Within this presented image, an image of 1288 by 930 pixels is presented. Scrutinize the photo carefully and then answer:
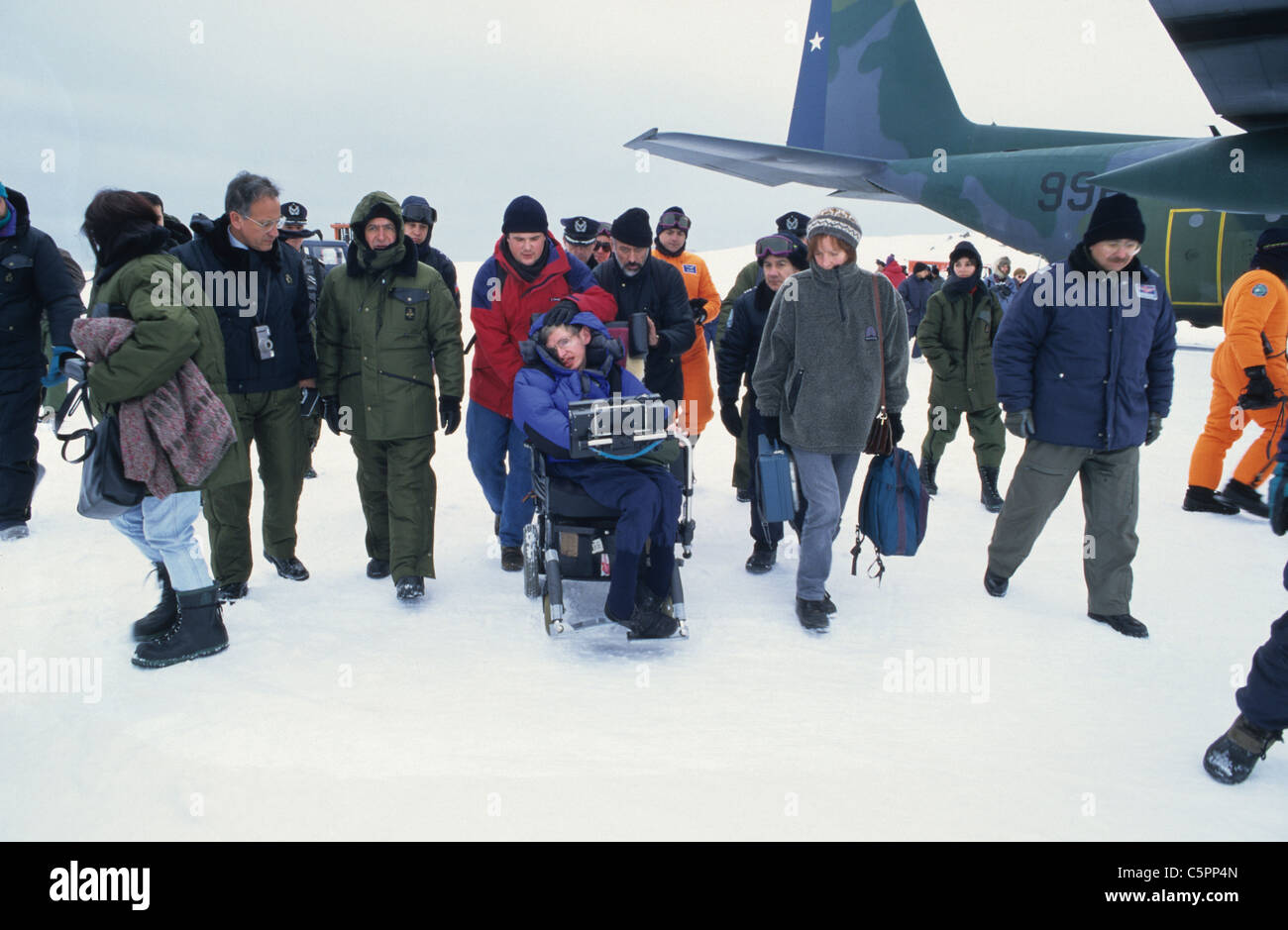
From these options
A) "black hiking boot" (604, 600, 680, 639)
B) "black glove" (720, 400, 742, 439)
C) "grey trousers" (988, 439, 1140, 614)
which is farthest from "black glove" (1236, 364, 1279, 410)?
"black hiking boot" (604, 600, 680, 639)

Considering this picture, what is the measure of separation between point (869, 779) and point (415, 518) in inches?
97.9

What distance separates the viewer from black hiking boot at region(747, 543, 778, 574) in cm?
448

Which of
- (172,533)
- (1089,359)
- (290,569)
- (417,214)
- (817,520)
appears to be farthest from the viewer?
(417,214)

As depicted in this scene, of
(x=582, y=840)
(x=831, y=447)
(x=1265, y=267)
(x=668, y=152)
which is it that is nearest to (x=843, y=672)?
(x=831, y=447)

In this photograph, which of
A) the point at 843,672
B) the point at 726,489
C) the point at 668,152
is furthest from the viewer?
the point at 668,152

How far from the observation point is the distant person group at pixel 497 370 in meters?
3.05

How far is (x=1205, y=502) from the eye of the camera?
5438mm

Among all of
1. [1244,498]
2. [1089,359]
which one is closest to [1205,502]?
[1244,498]

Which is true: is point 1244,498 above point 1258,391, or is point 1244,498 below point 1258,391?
below

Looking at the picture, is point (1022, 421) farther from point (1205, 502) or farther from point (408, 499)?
point (408, 499)

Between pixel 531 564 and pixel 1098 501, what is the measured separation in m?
2.73

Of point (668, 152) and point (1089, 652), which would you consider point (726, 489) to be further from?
point (668, 152)
